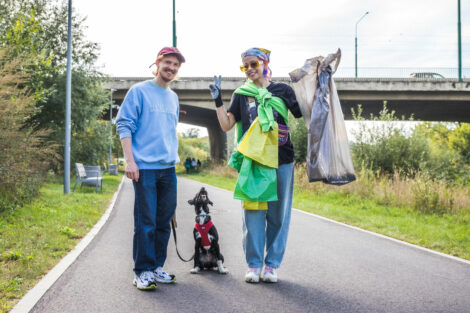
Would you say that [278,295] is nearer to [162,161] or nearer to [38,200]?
[162,161]

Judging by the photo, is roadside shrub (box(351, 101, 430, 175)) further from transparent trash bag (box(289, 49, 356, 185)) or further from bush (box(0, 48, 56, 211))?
transparent trash bag (box(289, 49, 356, 185))

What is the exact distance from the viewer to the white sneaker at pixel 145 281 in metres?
4.16

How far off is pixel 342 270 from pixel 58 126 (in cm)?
2117

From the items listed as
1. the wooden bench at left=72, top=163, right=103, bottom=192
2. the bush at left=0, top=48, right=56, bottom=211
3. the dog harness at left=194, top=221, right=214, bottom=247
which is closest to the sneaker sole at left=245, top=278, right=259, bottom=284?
the dog harness at left=194, top=221, right=214, bottom=247

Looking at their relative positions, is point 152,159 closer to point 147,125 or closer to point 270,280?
point 147,125

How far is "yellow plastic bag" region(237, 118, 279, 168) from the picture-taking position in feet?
13.9

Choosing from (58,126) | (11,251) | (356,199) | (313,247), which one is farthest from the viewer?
(58,126)

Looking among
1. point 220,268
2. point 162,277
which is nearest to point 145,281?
point 162,277

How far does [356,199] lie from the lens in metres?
12.6

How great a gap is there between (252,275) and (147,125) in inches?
68.7

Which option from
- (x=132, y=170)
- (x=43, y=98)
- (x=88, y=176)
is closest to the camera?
(x=132, y=170)

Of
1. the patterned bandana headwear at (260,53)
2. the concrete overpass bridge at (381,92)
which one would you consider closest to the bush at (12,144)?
the patterned bandana headwear at (260,53)

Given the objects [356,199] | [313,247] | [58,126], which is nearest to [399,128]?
[356,199]

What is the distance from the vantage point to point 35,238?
6539mm
